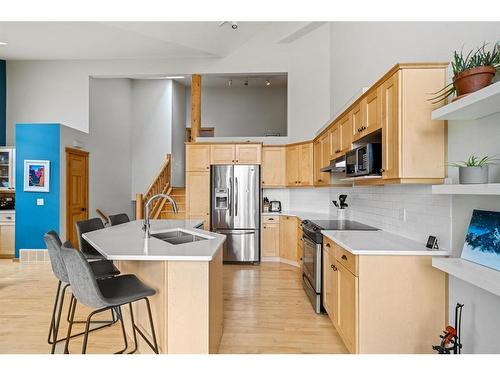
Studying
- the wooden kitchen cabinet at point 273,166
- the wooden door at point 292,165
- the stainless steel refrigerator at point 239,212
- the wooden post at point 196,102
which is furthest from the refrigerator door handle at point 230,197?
the wooden post at point 196,102

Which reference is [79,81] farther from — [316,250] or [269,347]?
[269,347]

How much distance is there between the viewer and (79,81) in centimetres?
641

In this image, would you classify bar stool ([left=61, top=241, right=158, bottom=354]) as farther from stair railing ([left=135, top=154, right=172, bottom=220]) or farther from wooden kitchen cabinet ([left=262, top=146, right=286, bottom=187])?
stair railing ([left=135, top=154, right=172, bottom=220])

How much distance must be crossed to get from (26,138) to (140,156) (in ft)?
10.0

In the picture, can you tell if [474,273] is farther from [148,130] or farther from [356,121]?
[148,130]

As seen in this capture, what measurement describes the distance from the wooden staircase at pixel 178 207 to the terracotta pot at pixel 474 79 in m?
5.56

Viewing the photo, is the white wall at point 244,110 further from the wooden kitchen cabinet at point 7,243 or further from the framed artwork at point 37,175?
the wooden kitchen cabinet at point 7,243

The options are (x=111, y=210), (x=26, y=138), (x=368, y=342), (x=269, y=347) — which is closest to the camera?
(x=368, y=342)

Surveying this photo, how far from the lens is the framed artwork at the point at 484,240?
1613mm

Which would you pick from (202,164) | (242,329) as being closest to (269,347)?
(242,329)

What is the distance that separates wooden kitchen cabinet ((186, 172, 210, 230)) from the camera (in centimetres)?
576

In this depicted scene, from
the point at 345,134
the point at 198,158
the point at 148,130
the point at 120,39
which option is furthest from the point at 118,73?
the point at 345,134

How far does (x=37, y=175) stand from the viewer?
5578 mm

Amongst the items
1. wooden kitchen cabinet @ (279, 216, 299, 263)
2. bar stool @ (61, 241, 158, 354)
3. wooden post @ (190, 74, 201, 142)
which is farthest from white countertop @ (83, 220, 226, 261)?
wooden post @ (190, 74, 201, 142)
